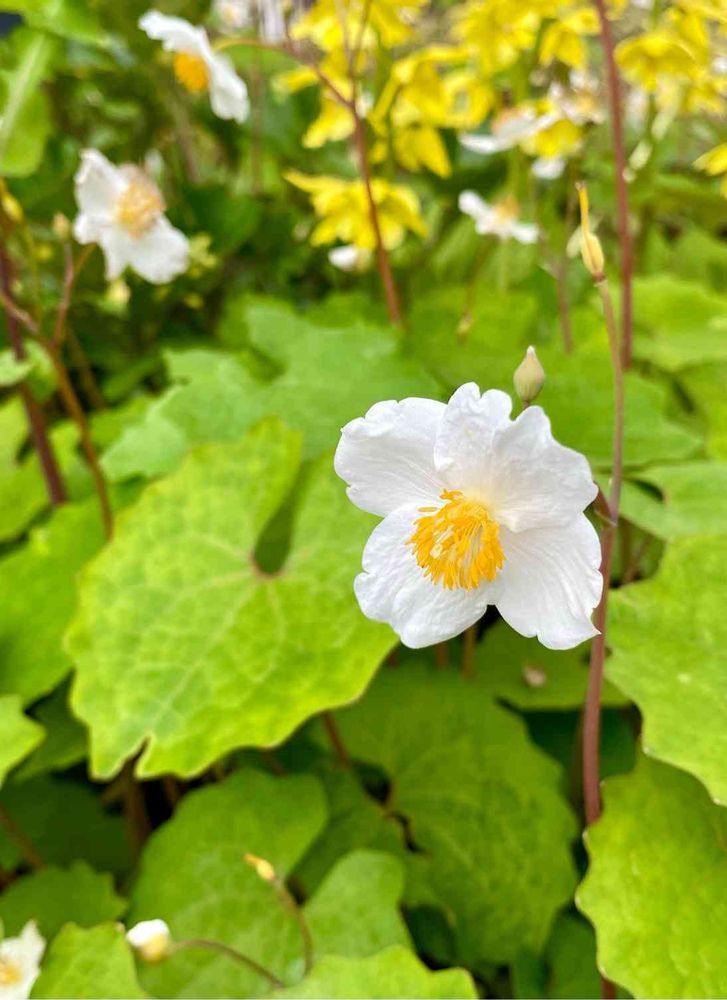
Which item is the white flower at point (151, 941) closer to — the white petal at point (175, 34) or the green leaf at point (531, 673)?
the green leaf at point (531, 673)

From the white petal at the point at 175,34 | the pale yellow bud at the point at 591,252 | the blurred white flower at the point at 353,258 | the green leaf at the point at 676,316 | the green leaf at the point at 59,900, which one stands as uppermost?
the white petal at the point at 175,34

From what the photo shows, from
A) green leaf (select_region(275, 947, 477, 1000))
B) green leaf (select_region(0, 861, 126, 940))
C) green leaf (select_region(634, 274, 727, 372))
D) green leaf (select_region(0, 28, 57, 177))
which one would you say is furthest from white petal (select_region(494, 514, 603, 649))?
green leaf (select_region(0, 28, 57, 177))

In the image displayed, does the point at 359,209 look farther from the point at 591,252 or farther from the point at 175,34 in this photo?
the point at 591,252

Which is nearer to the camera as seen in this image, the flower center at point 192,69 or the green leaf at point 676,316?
the flower center at point 192,69

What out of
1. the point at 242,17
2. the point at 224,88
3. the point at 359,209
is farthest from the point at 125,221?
the point at 242,17

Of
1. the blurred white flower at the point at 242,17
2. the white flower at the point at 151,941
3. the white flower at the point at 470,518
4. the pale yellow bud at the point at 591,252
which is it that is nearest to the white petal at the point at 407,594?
the white flower at the point at 470,518

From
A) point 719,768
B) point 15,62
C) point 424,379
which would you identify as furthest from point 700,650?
point 15,62

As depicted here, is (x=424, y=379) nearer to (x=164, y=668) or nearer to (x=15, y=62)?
(x=164, y=668)
